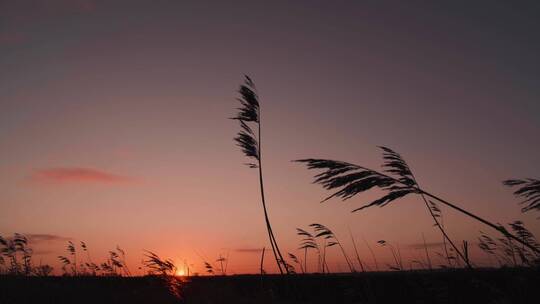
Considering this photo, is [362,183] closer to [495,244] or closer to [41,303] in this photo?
[41,303]

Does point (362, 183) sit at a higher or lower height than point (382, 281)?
higher

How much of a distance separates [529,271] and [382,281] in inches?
152

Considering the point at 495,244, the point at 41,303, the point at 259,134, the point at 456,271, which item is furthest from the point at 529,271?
the point at 41,303

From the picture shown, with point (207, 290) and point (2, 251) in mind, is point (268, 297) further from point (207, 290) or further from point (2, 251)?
point (2, 251)

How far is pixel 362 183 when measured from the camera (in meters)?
3.37

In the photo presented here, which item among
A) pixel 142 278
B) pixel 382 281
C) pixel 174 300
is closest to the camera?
pixel 174 300

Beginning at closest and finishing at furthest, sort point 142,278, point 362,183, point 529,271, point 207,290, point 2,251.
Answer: point 362,183 < point 529,271 < point 207,290 < point 142,278 < point 2,251

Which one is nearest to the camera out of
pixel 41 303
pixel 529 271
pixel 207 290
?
pixel 529 271

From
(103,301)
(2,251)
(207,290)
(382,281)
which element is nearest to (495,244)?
(382,281)

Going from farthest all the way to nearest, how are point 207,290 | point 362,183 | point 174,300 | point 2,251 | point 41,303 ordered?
point 2,251, point 207,290, point 174,300, point 41,303, point 362,183

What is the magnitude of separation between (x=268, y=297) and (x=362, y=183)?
13.2ft

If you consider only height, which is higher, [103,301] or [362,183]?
[362,183]

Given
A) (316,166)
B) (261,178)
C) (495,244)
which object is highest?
(261,178)

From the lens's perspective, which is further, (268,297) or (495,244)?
(495,244)
